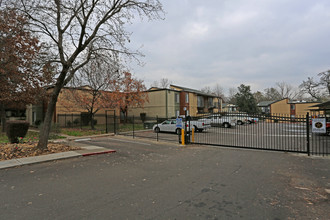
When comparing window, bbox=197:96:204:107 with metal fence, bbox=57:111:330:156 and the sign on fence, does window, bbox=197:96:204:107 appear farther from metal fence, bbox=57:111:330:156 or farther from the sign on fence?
the sign on fence

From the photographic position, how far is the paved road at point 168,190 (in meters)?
3.53

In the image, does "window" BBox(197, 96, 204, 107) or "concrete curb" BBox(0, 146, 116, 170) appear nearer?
"concrete curb" BBox(0, 146, 116, 170)

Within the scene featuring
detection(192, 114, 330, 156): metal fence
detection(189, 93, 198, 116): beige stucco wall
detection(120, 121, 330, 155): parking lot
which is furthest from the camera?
detection(189, 93, 198, 116): beige stucco wall

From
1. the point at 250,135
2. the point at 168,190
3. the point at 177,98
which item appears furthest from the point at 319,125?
the point at 177,98

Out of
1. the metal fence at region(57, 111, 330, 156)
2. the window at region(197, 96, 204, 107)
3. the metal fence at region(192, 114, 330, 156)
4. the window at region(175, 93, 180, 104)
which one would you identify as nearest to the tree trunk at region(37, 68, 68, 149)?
the metal fence at region(57, 111, 330, 156)

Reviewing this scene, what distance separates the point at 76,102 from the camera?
826 inches

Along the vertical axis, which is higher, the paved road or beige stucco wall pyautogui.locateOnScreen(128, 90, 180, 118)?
beige stucco wall pyautogui.locateOnScreen(128, 90, 180, 118)

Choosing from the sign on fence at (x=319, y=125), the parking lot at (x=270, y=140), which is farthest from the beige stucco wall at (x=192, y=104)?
the sign on fence at (x=319, y=125)

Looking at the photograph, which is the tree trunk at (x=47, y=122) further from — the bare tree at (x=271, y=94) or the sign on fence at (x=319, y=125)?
the bare tree at (x=271, y=94)

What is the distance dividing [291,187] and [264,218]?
82.4 inches

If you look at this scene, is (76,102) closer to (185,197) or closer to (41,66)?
(41,66)

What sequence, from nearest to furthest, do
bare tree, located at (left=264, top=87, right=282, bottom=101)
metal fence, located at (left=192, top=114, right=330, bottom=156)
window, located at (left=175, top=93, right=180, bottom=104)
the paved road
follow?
the paved road < metal fence, located at (left=192, top=114, right=330, bottom=156) < window, located at (left=175, top=93, right=180, bottom=104) < bare tree, located at (left=264, top=87, right=282, bottom=101)

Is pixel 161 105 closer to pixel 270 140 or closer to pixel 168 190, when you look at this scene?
pixel 270 140

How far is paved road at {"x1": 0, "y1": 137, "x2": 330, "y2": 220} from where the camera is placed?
3.53 meters
